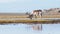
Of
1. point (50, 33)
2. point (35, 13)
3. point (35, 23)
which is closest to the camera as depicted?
point (50, 33)

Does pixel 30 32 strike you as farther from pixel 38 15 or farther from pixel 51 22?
pixel 38 15

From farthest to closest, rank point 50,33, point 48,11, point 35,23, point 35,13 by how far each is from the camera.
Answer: point 48,11 < point 35,13 < point 35,23 < point 50,33

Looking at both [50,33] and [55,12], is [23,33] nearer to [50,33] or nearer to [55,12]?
[50,33]

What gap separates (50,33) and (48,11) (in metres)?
31.0

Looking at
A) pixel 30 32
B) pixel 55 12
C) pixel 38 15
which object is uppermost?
pixel 30 32

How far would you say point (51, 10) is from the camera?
54.6 meters

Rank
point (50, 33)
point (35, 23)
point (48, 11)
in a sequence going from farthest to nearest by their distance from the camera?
point (48, 11), point (35, 23), point (50, 33)

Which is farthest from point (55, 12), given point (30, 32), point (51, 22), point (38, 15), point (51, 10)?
point (30, 32)

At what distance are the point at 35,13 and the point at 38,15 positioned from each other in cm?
57

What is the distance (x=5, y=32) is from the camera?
22.6 meters

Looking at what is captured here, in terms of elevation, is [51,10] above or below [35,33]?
below

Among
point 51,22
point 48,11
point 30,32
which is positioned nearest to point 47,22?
point 51,22

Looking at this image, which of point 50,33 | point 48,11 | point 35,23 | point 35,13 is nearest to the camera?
point 50,33

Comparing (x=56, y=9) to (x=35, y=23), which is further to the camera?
(x=56, y=9)
